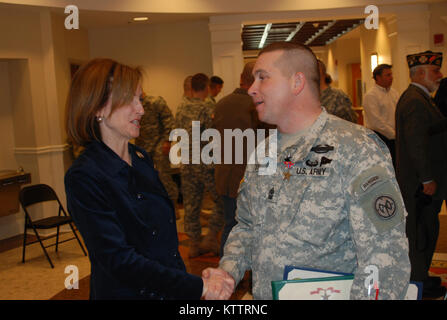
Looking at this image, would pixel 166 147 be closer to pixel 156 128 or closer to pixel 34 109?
pixel 156 128

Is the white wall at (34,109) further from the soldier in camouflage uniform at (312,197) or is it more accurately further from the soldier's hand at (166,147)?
the soldier in camouflage uniform at (312,197)

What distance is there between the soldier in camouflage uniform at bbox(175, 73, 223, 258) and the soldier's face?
9.60 feet

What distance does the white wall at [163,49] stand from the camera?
8125 millimetres

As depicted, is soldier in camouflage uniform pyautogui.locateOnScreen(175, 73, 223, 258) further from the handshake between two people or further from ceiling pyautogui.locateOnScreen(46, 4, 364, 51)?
the handshake between two people

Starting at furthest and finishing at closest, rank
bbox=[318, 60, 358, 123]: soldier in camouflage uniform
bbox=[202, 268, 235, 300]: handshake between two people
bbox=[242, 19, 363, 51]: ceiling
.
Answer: bbox=[242, 19, 363, 51]: ceiling → bbox=[318, 60, 358, 123]: soldier in camouflage uniform → bbox=[202, 268, 235, 300]: handshake between two people

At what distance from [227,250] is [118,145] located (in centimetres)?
56

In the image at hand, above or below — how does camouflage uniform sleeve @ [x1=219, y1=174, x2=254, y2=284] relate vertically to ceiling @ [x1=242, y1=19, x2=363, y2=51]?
below

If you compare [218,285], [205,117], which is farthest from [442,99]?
[218,285]

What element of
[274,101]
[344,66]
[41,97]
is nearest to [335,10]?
[41,97]

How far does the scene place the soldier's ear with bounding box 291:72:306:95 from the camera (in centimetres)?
154

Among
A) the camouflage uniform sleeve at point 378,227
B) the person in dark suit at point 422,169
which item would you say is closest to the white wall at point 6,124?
the person in dark suit at point 422,169

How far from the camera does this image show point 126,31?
8141mm

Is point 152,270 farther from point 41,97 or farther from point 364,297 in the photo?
point 41,97

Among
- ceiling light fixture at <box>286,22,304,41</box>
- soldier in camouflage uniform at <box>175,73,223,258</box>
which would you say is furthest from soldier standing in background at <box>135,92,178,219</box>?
ceiling light fixture at <box>286,22,304,41</box>
